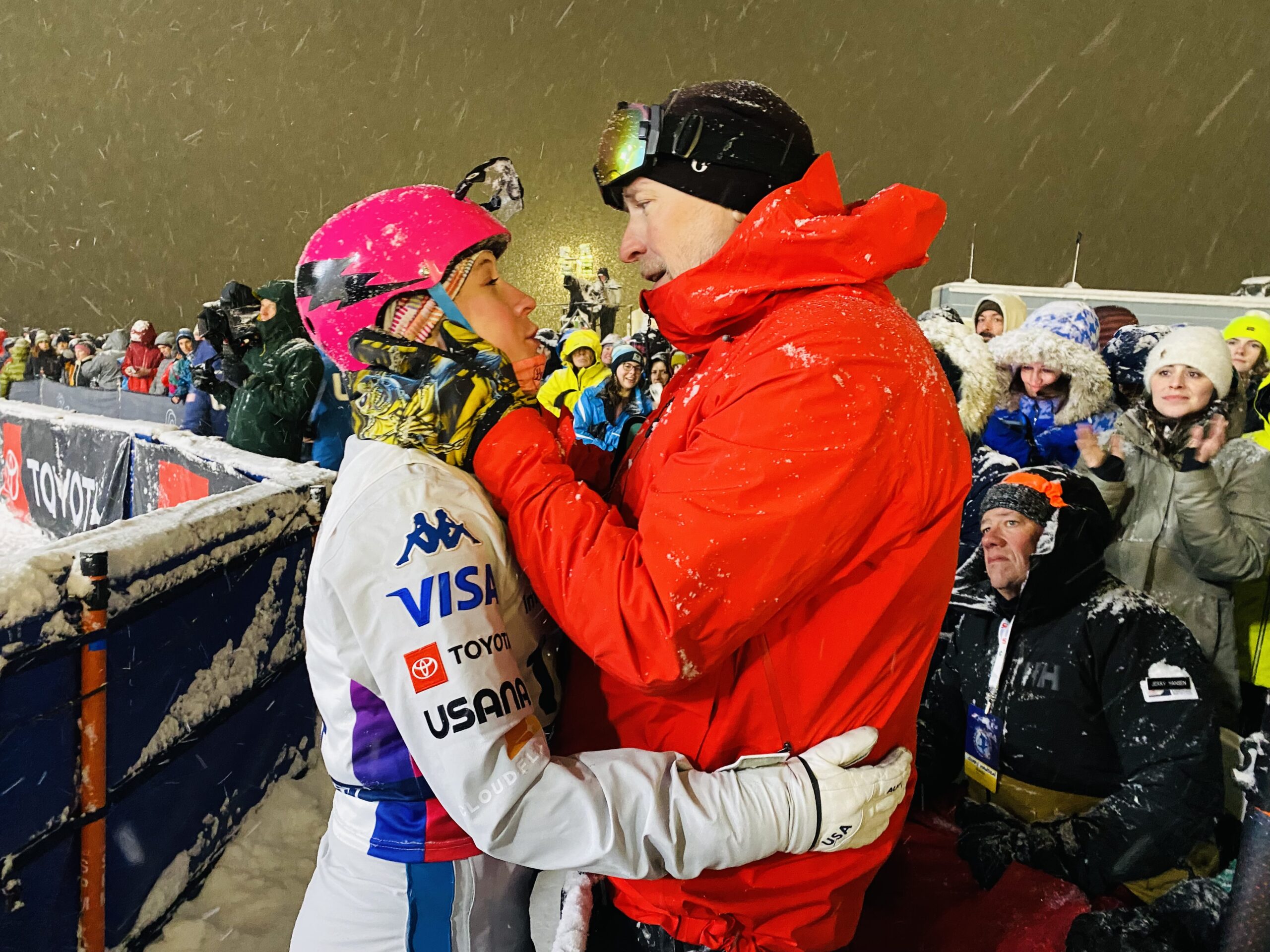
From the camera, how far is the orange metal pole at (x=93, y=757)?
2420 millimetres

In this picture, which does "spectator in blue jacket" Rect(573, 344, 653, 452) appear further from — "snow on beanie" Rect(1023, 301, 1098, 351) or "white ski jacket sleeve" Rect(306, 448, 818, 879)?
"white ski jacket sleeve" Rect(306, 448, 818, 879)

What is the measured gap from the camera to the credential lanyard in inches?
113

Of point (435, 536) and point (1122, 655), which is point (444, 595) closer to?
point (435, 536)

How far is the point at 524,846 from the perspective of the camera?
1369mm

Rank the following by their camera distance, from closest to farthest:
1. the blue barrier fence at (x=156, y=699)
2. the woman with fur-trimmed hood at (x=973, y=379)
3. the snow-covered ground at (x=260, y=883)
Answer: the blue barrier fence at (x=156, y=699), the snow-covered ground at (x=260, y=883), the woman with fur-trimmed hood at (x=973, y=379)

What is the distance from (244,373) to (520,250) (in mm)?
32484

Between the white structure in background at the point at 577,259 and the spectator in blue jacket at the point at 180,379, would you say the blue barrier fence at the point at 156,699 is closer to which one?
the spectator in blue jacket at the point at 180,379

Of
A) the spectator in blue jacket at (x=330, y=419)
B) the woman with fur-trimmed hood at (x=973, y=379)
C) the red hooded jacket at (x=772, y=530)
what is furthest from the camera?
the spectator in blue jacket at (x=330, y=419)

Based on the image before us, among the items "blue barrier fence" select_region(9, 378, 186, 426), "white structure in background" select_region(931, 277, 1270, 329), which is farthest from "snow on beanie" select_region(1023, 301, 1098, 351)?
"blue barrier fence" select_region(9, 378, 186, 426)

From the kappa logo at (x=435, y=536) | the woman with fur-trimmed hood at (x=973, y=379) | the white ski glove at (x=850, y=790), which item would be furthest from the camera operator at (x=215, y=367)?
the white ski glove at (x=850, y=790)

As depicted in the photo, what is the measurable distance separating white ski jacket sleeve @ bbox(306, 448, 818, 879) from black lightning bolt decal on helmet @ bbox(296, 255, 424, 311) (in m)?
0.57

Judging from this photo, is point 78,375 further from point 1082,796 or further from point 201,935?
point 1082,796

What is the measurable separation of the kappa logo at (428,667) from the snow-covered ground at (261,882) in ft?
7.66

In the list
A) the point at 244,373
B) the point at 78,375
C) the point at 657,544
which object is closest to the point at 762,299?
the point at 657,544
